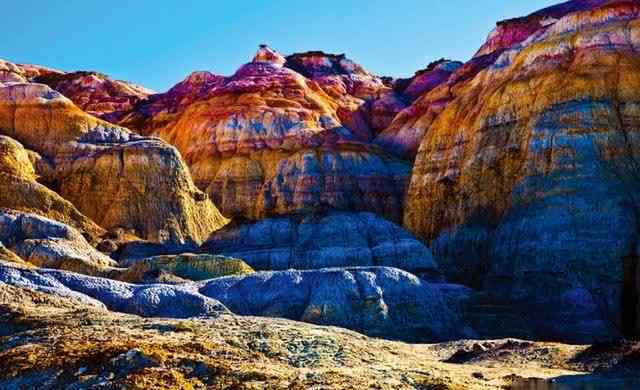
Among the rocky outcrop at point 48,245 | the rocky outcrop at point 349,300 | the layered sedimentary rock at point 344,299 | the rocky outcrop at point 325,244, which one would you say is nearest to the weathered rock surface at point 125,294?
the layered sedimentary rock at point 344,299

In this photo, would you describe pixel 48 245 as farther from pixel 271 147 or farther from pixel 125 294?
pixel 271 147

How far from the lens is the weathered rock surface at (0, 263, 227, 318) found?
1336 inches

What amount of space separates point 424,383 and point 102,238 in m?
50.5

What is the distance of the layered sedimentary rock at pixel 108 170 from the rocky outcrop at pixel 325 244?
532 centimetres

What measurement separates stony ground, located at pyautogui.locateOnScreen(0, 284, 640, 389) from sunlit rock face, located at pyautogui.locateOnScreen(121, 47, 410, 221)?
175 ft

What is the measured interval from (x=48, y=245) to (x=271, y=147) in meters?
55.1

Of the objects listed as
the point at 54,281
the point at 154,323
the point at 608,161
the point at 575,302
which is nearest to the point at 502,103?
the point at 608,161

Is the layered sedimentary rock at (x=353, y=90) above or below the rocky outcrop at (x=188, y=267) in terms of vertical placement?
above

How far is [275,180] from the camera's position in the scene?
309 ft

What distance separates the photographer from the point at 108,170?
76812 millimetres

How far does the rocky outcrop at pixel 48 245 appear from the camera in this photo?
50.0 m

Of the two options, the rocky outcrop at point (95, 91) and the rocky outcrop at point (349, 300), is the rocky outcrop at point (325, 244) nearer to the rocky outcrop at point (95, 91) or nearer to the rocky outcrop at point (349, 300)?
the rocky outcrop at point (349, 300)

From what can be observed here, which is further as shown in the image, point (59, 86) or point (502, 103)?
point (59, 86)

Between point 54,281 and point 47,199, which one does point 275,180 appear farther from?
point 54,281
